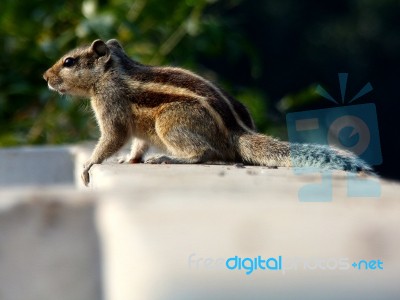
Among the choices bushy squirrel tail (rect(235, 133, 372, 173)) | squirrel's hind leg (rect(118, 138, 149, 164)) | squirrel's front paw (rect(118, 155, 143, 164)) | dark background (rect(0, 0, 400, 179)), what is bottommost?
bushy squirrel tail (rect(235, 133, 372, 173))

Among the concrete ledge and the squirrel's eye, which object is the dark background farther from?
the concrete ledge

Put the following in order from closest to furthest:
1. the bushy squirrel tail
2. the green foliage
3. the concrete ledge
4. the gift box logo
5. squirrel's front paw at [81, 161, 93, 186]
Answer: the concrete ledge → the gift box logo → the bushy squirrel tail → squirrel's front paw at [81, 161, 93, 186] → the green foliage

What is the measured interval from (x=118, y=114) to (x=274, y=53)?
1768 cm

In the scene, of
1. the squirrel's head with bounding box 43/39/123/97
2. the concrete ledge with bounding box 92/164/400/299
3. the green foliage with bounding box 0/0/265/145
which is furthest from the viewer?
the green foliage with bounding box 0/0/265/145

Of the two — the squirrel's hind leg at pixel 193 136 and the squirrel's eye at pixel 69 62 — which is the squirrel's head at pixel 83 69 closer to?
the squirrel's eye at pixel 69 62

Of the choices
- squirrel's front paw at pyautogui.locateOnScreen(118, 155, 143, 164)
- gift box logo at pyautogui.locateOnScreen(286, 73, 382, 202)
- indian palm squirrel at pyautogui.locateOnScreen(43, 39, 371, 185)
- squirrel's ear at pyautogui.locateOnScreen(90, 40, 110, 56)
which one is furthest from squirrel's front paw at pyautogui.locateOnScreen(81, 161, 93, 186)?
gift box logo at pyautogui.locateOnScreen(286, 73, 382, 202)

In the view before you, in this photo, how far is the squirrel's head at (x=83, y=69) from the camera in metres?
3.98

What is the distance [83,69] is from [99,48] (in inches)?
4.0

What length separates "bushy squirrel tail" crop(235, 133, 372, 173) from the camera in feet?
10.0

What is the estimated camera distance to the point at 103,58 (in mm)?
4004

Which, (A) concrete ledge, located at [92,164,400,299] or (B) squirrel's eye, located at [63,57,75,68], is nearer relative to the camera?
(A) concrete ledge, located at [92,164,400,299]

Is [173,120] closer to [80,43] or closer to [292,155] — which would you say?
[292,155]

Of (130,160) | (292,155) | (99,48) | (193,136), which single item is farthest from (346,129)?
Answer: (99,48)

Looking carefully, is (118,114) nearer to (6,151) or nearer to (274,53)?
(6,151)
